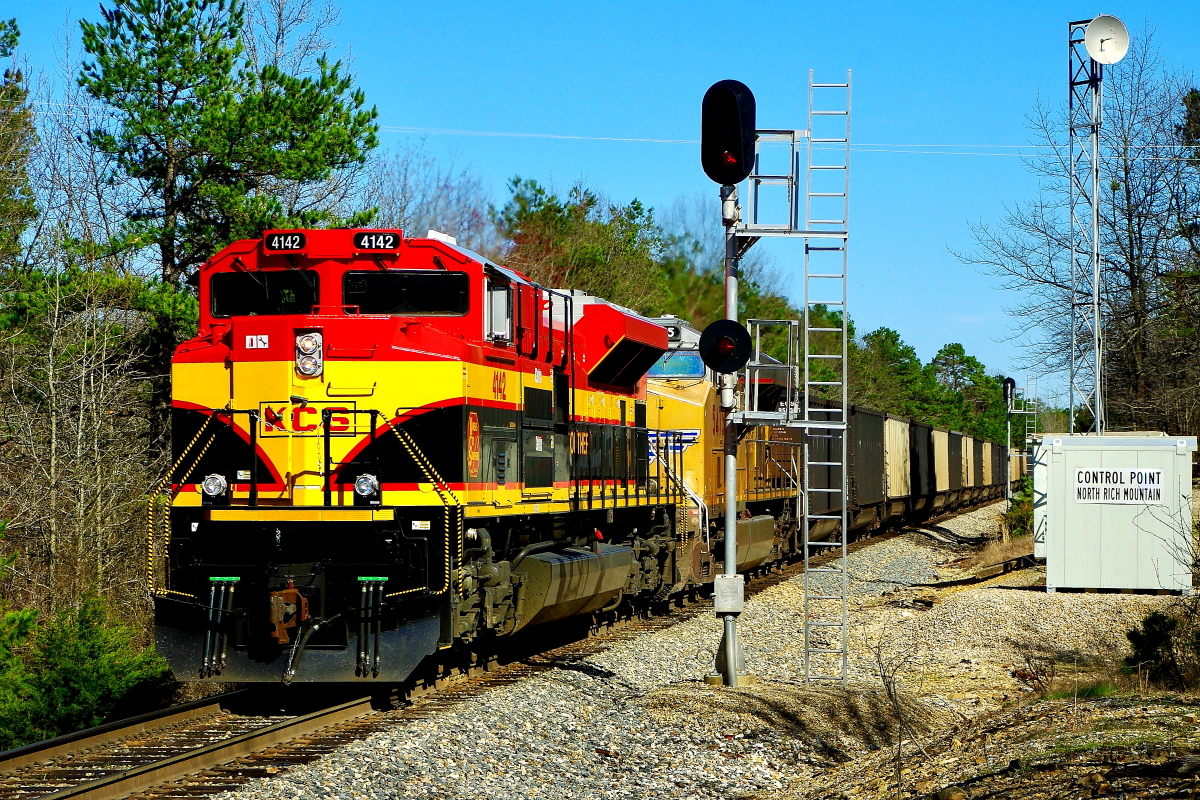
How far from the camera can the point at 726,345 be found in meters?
11.1

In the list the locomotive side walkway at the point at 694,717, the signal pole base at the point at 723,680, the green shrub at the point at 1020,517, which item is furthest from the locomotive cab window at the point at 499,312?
the green shrub at the point at 1020,517

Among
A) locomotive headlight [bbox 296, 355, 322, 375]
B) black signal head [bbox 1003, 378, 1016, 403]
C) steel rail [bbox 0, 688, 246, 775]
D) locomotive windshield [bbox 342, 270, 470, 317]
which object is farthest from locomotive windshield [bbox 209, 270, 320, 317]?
black signal head [bbox 1003, 378, 1016, 403]

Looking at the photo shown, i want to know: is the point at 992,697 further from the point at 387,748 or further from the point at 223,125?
the point at 223,125

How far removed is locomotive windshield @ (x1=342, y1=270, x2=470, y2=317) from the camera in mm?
10555

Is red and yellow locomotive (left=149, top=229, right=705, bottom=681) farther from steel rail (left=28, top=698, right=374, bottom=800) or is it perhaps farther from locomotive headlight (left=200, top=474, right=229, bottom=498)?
steel rail (left=28, top=698, right=374, bottom=800)

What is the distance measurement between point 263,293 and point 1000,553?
2128cm

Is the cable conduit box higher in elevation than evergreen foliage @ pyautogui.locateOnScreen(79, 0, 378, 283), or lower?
lower

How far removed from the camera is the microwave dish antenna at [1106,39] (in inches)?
821

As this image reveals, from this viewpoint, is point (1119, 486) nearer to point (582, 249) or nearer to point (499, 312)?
point (499, 312)

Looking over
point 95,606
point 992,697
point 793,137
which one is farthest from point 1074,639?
point 95,606

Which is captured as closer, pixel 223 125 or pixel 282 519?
pixel 282 519

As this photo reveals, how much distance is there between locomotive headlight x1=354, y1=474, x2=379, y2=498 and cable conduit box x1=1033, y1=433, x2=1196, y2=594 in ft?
41.3

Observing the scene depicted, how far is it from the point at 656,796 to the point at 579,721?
88.6 inches

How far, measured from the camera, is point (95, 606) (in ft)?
45.6
